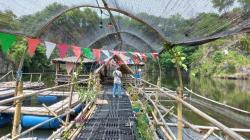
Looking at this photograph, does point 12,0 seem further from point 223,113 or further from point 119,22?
point 223,113

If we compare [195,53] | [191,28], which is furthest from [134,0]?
[195,53]

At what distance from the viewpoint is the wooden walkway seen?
241 inches

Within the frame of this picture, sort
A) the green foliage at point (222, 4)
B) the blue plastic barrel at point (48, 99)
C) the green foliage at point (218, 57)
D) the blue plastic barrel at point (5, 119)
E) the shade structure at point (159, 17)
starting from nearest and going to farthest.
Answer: the shade structure at point (159, 17), the green foliage at point (222, 4), the blue plastic barrel at point (5, 119), the blue plastic barrel at point (48, 99), the green foliage at point (218, 57)

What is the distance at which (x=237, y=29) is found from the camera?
13.1 feet

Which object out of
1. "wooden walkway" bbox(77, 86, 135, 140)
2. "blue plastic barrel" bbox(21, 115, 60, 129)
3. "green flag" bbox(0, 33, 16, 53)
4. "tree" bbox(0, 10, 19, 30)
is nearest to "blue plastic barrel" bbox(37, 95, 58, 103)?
"blue plastic barrel" bbox(21, 115, 60, 129)

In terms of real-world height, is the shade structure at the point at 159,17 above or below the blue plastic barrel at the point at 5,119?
above

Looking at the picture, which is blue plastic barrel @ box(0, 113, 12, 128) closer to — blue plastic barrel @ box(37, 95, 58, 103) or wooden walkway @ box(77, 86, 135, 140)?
wooden walkway @ box(77, 86, 135, 140)

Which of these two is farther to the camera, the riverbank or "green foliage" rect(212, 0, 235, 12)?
the riverbank

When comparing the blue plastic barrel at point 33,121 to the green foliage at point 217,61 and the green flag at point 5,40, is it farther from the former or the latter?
the green foliage at point 217,61

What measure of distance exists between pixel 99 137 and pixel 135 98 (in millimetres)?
4572

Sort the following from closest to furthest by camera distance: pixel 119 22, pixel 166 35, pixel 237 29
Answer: pixel 237 29
pixel 166 35
pixel 119 22

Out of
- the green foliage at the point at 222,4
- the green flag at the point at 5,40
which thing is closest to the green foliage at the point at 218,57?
the green foliage at the point at 222,4

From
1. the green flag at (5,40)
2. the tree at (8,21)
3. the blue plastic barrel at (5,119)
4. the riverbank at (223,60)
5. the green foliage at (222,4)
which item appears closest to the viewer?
the green foliage at (222,4)

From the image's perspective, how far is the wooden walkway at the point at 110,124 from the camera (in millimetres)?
6118
